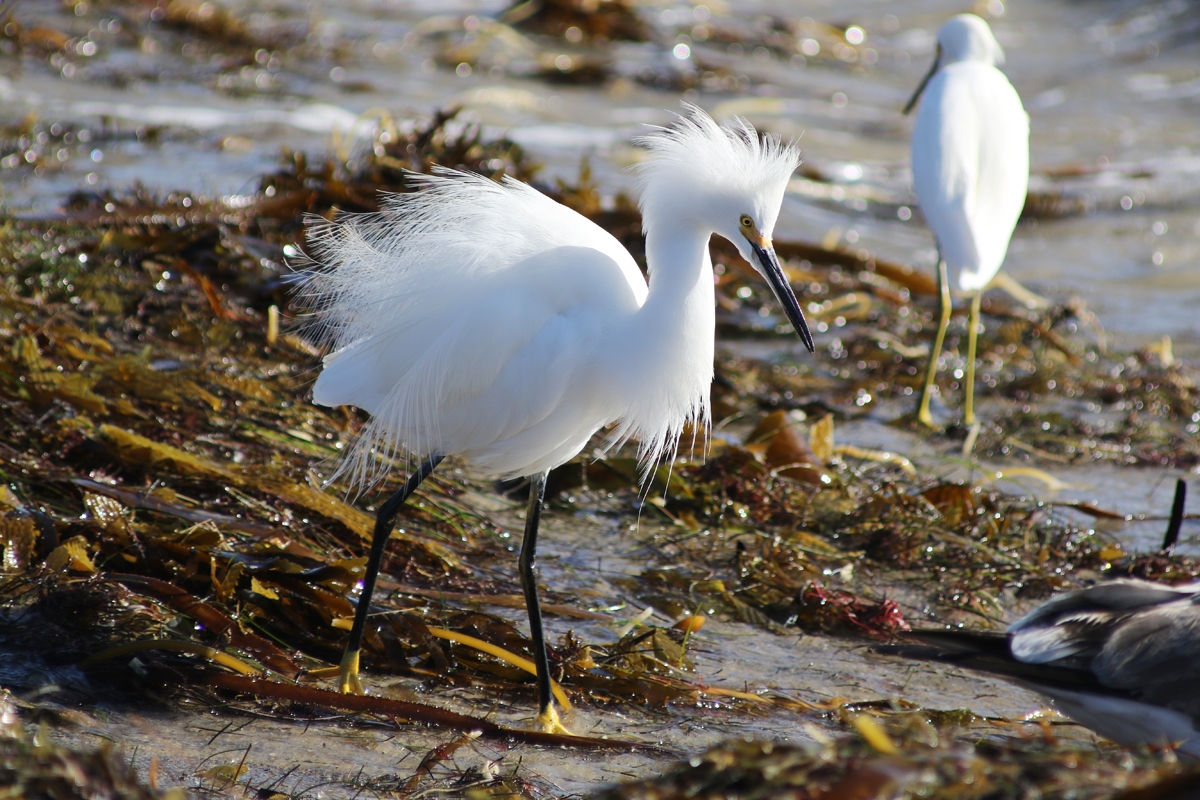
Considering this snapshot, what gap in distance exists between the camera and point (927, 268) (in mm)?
7934

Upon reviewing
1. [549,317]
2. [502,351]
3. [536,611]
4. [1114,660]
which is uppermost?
[549,317]

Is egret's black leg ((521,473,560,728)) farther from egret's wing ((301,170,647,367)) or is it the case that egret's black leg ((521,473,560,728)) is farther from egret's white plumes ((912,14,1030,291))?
egret's white plumes ((912,14,1030,291))

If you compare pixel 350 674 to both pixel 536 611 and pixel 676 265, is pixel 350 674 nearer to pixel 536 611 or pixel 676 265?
Answer: pixel 536 611

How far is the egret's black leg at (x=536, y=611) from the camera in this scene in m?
2.88

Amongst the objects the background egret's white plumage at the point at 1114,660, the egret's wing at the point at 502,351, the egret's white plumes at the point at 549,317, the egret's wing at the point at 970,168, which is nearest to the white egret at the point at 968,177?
the egret's wing at the point at 970,168

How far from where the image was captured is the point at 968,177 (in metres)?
5.45

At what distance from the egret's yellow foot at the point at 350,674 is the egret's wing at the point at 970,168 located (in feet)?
11.2

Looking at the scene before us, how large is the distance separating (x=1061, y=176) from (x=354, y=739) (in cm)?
912

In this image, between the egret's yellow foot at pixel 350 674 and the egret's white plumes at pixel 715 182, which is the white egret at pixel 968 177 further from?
the egret's yellow foot at pixel 350 674

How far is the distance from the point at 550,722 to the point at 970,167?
12.6 feet

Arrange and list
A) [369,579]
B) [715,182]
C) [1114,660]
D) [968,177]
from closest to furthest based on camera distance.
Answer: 1. [1114,660]
2. [715,182]
3. [369,579]
4. [968,177]

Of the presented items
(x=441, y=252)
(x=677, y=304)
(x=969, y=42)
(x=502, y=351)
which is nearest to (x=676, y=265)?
(x=677, y=304)

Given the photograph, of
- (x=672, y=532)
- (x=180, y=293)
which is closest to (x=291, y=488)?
(x=672, y=532)

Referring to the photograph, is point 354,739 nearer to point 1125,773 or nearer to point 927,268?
point 1125,773
